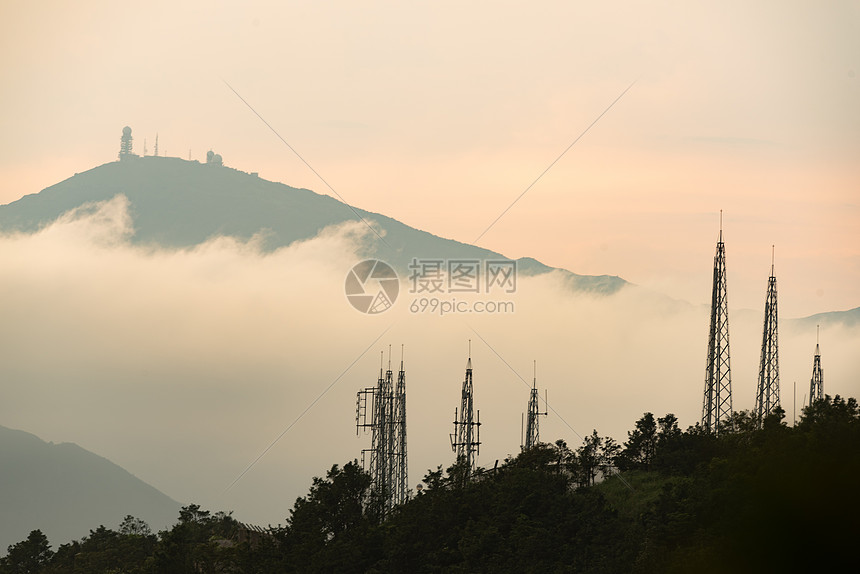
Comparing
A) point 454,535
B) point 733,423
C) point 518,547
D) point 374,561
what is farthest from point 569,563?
point 733,423

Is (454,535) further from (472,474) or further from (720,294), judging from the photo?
(720,294)

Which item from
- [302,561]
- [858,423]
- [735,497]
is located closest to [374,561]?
[302,561]

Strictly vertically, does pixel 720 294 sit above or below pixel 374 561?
above

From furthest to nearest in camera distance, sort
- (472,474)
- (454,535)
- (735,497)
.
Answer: (472,474) → (454,535) → (735,497)

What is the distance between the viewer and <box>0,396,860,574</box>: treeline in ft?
144

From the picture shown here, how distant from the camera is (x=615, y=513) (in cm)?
5756

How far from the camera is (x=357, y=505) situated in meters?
67.6

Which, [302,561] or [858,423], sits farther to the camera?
[302,561]

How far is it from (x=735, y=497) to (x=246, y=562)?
3119cm

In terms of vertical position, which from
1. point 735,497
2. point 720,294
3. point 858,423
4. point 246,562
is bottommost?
point 246,562

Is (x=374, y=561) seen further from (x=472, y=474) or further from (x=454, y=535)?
(x=472, y=474)

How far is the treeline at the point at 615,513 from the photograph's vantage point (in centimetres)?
4397

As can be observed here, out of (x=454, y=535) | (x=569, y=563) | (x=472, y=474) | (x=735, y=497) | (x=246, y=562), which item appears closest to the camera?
(x=735, y=497)

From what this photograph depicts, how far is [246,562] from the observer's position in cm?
6569
